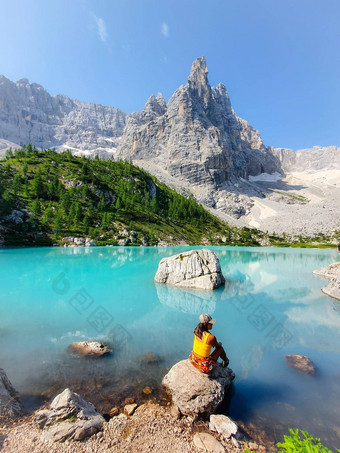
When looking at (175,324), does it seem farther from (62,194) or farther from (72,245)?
(62,194)

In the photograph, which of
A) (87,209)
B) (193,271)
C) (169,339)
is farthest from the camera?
(87,209)

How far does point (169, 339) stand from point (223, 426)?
659cm

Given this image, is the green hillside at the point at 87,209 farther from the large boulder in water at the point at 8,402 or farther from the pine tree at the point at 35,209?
the large boulder in water at the point at 8,402

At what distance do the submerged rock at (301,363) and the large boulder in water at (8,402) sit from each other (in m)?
10.8

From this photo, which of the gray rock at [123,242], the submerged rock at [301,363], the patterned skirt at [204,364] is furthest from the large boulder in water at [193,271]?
the gray rock at [123,242]

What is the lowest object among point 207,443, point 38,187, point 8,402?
point 207,443

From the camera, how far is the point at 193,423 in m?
6.70

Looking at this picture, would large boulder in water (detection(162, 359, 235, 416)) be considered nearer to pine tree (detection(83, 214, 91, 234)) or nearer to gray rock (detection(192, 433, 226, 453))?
gray rock (detection(192, 433, 226, 453))

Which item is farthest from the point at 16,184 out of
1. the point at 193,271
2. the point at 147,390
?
the point at 147,390

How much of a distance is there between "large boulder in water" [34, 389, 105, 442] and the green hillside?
75089mm

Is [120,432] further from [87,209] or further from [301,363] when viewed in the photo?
[87,209]

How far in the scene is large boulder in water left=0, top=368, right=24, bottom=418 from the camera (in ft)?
20.0

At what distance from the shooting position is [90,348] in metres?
11.1

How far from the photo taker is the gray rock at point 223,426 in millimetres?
6094
